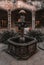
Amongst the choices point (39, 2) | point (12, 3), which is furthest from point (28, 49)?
point (39, 2)

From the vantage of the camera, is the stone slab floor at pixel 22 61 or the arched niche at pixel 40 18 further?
the arched niche at pixel 40 18

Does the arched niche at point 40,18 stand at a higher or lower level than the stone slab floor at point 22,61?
higher

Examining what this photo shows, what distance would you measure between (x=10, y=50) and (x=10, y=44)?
0.52 m

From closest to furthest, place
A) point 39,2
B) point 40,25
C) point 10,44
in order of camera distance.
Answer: point 10,44 < point 39,2 < point 40,25

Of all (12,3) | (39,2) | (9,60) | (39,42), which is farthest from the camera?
(39,2)

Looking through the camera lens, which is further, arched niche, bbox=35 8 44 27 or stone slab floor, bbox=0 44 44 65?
arched niche, bbox=35 8 44 27

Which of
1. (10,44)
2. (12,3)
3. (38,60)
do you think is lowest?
(38,60)

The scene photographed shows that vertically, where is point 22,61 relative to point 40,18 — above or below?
below

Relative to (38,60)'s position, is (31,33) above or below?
above

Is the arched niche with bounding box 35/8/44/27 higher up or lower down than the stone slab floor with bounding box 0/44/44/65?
higher up

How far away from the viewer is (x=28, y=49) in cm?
1202

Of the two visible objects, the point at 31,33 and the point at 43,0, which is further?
the point at 43,0

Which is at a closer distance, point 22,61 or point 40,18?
point 22,61

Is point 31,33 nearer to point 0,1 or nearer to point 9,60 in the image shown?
point 9,60
